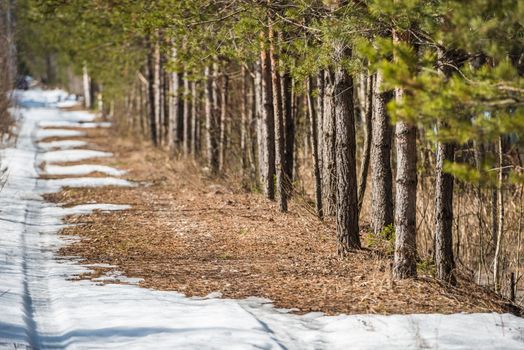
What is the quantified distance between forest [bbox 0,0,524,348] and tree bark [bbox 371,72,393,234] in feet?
0.07

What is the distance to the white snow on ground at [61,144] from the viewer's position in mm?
32344

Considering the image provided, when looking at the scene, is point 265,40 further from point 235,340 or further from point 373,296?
point 235,340

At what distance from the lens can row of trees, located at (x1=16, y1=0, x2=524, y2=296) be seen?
601 cm

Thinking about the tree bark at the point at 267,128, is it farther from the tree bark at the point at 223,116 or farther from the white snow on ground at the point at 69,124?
the white snow on ground at the point at 69,124

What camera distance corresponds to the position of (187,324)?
26.4 ft

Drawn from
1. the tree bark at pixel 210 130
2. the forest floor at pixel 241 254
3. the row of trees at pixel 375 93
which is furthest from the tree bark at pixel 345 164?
the tree bark at pixel 210 130

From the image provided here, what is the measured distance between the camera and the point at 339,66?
1072cm

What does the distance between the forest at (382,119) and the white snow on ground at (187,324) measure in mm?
875

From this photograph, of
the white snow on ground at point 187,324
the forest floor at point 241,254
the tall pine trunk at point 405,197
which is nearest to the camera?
the white snow on ground at point 187,324

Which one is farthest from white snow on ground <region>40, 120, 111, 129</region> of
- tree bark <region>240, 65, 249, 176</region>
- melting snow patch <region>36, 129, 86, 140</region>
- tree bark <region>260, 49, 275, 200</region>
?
tree bark <region>260, 49, 275, 200</region>

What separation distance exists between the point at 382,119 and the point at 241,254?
3008 mm

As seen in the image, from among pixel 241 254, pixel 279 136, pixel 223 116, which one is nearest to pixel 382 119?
pixel 241 254

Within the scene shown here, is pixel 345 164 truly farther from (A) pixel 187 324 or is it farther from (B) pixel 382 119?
(A) pixel 187 324

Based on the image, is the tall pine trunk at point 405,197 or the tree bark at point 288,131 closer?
the tall pine trunk at point 405,197
